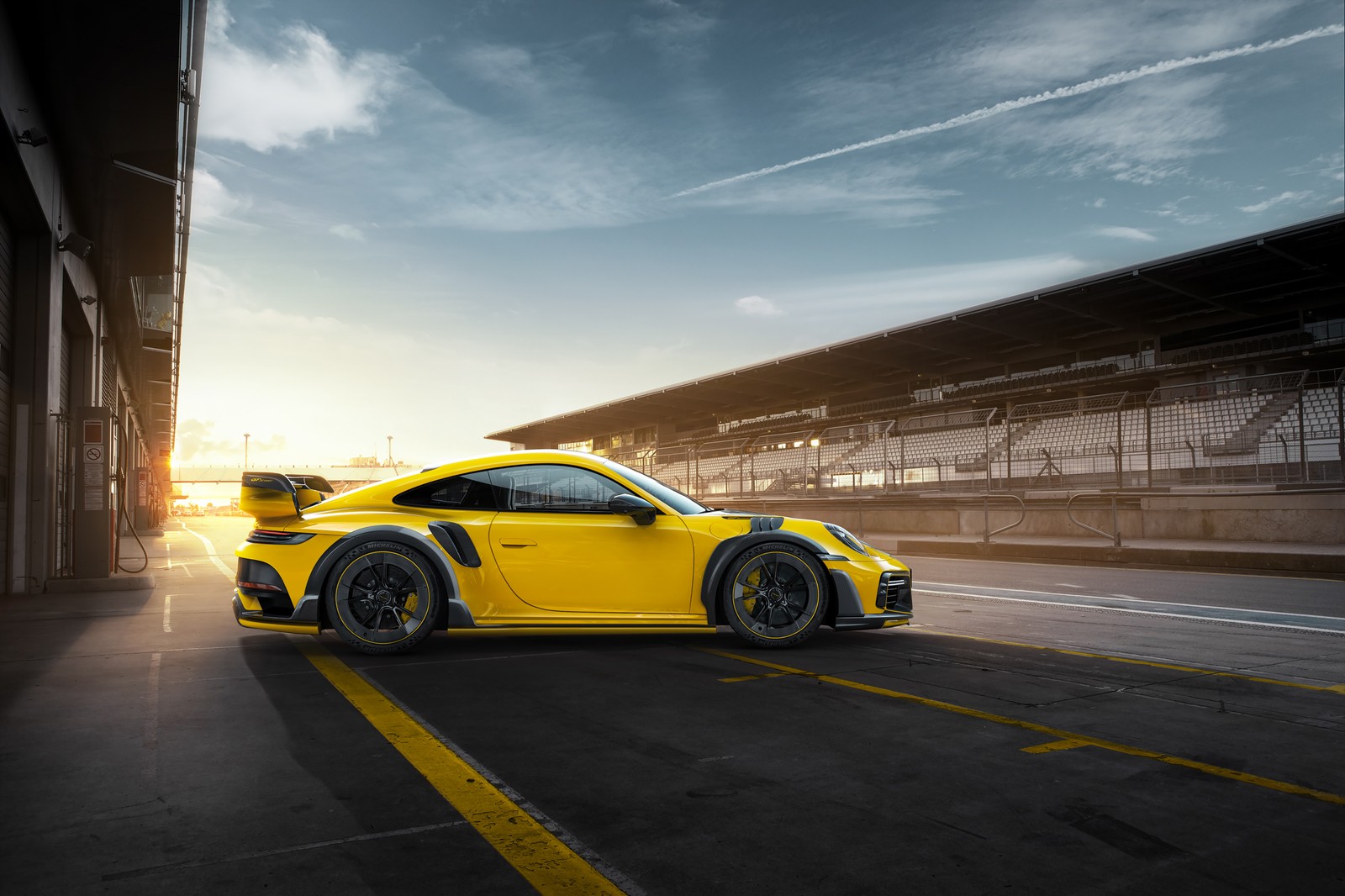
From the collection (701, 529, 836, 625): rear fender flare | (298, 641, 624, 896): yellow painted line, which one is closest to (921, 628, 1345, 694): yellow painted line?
(701, 529, 836, 625): rear fender flare

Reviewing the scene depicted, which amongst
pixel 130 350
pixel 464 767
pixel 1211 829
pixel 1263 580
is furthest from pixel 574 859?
pixel 130 350

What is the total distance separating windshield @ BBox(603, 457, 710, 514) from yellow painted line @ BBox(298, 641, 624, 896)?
2299mm

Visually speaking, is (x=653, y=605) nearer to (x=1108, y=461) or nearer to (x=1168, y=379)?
(x=1108, y=461)

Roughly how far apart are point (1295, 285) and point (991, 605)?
1732 cm

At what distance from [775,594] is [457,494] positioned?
223cm

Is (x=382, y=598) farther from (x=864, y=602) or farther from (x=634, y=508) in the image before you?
(x=864, y=602)

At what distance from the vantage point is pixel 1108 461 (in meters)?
16.8

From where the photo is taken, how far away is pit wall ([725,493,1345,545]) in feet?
48.5

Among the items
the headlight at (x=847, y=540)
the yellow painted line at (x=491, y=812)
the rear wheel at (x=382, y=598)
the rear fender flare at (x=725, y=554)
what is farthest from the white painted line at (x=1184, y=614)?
the yellow painted line at (x=491, y=812)

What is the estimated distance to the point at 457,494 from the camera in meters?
6.12

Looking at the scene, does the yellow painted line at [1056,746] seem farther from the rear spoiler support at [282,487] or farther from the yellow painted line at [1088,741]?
the rear spoiler support at [282,487]

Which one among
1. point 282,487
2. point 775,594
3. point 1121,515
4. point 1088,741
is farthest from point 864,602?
point 1121,515

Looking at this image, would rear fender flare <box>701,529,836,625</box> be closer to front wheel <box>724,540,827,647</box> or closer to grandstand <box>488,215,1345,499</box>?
front wheel <box>724,540,827,647</box>

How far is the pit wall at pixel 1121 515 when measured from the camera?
48.5 ft
